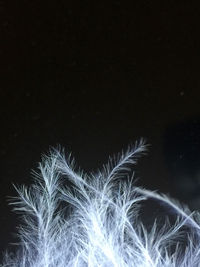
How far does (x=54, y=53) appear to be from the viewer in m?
0.76

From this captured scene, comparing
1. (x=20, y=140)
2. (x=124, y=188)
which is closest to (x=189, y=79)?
(x=124, y=188)

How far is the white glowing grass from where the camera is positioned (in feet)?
2.18

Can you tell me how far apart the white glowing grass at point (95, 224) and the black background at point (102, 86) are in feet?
0.10

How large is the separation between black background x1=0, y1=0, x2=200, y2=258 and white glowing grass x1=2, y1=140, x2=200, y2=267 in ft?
0.10

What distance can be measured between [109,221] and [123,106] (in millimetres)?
224

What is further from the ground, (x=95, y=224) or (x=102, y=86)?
(x=102, y=86)

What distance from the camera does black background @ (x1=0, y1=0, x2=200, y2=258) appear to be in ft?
2.48

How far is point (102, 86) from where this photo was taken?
0.77 metres

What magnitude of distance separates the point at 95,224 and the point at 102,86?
10.3 inches

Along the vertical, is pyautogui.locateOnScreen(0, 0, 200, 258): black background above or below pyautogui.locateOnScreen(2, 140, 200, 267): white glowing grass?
above

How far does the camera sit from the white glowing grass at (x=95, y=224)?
665 mm

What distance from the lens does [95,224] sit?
0.67 metres

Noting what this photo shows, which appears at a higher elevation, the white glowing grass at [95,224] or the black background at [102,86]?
the black background at [102,86]

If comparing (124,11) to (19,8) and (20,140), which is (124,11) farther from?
(20,140)
